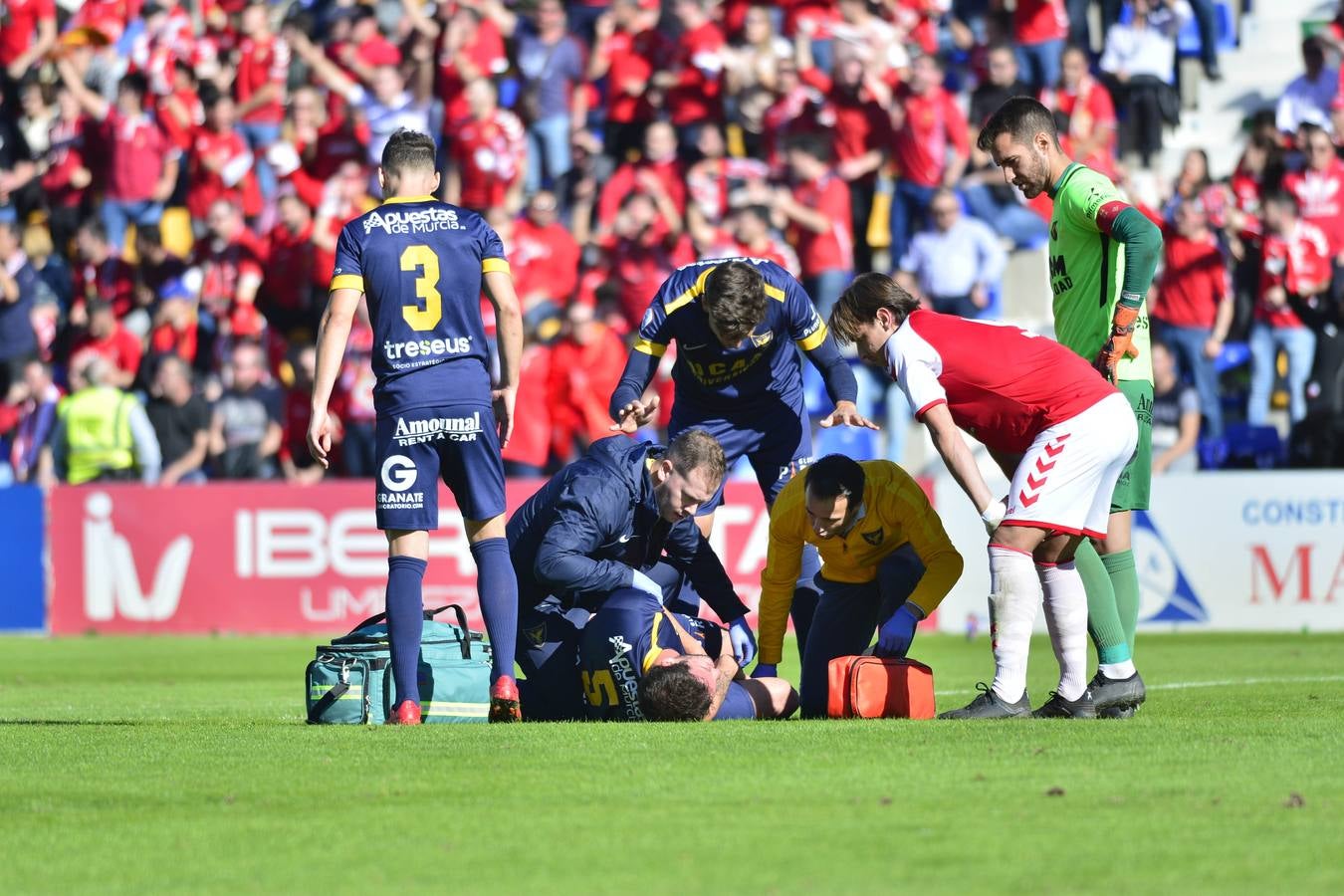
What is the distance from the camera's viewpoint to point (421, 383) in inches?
323

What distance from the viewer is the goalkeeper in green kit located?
26.4 ft

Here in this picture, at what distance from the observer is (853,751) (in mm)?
6875

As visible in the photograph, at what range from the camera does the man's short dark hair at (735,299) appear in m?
9.02

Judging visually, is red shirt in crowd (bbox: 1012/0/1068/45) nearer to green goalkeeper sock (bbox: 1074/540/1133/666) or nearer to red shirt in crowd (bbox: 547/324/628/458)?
red shirt in crowd (bbox: 547/324/628/458)

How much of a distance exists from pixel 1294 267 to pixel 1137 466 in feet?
31.6

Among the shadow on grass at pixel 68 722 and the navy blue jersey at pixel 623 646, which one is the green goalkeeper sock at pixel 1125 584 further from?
the shadow on grass at pixel 68 722

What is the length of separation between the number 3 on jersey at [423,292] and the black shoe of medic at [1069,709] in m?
2.96

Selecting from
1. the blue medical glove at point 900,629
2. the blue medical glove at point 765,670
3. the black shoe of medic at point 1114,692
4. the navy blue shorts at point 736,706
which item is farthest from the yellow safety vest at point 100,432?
the black shoe of medic at point 1114,692

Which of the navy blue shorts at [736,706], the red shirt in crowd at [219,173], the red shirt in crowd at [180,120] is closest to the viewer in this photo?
the navy blue shorts at [736,706]

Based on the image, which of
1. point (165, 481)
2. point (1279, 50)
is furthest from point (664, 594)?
point (1279, 50)

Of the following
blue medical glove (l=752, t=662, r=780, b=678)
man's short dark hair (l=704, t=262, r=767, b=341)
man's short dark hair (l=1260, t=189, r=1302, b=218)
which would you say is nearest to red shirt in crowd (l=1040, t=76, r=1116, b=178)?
man's short dark hair (l=1260, t=189, r=1302, b=218)

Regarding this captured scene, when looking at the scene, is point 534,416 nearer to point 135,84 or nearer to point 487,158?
point 487,158

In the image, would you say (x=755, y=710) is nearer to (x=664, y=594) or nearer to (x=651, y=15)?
(x=664, y=594)

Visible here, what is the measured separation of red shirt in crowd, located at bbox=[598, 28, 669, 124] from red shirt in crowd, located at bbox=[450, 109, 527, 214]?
4.16 feet
